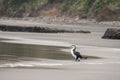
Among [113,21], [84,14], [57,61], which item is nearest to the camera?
[57,61]

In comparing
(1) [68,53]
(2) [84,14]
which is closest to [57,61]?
(1) [68,53]

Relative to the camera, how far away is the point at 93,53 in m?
28.2

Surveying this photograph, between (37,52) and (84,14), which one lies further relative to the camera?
(84,14)

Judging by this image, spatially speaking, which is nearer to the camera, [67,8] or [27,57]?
[27,57]

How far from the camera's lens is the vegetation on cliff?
91206 mm

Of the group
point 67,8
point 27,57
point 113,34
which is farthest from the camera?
point 67,8

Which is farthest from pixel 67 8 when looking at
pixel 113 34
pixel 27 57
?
pixel 27 57

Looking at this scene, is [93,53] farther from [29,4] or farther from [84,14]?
[29,4]

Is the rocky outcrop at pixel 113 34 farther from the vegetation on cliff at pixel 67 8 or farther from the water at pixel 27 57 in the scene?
the vegetation on cliff at pixel 67 8

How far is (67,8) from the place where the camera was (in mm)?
101125

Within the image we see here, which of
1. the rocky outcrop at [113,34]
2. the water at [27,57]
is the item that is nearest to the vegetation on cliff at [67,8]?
the rocky outcrop at [113,34]

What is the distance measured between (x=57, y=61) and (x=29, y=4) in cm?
9265

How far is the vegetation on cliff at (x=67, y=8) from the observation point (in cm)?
9121

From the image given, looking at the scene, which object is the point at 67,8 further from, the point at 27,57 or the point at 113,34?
the point at 27,57
